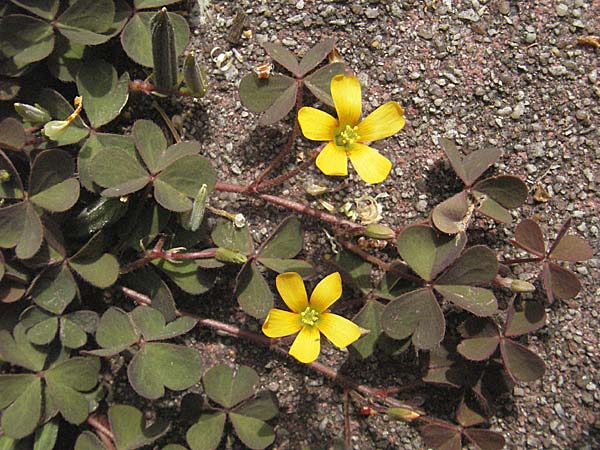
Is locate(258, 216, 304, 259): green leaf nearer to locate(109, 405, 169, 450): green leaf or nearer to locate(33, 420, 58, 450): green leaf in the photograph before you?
locate(109, 405, 169, 450): green leaf

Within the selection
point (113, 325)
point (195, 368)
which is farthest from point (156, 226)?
point (195, 368)

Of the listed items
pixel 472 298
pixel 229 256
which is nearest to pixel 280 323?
pixel 229 256

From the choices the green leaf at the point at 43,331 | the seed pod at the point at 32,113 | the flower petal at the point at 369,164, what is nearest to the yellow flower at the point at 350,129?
the flower petal at the point at 369,164

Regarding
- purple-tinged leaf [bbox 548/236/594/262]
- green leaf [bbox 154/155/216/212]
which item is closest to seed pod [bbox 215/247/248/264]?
green leaf [bbox 154/155/216/212]

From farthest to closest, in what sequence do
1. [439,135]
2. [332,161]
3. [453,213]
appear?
[439,135]
[453,213]
[332,161]

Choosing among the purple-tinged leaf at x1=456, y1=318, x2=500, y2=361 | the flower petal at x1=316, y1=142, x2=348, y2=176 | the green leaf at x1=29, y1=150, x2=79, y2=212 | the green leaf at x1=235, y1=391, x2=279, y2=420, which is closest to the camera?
the flower petal at x1=316, y1=142, x2=348, y2=176

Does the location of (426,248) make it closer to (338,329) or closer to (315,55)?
(338,329)

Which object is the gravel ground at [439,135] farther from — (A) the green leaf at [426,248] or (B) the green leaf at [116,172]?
(B) the green leaf at [116,172]
